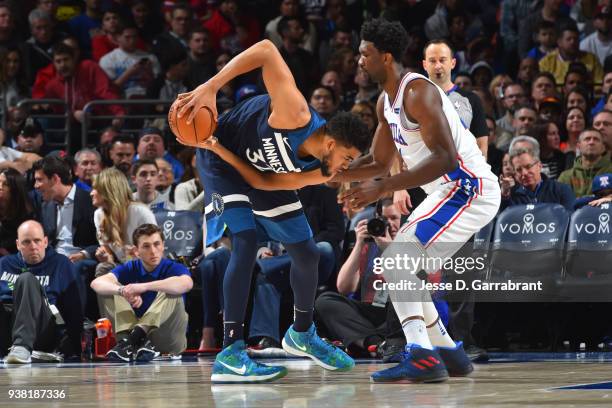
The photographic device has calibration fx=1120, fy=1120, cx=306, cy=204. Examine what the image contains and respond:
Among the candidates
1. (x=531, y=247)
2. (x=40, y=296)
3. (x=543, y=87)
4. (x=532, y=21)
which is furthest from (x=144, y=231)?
(x=532, y=21)

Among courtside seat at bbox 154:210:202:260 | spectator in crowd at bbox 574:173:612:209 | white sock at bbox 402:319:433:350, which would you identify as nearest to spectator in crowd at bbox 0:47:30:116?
courtside seat at bbox 154:210:202:260

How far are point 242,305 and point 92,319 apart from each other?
11.4 feet

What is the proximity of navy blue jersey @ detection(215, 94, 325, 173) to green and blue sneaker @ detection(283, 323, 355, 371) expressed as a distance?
92 centimetres

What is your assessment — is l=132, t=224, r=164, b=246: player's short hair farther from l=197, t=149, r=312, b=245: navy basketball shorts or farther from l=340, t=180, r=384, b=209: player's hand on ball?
l=340, t=180, r=384, b=209: player's hand on ball

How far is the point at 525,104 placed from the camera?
33.5 feet

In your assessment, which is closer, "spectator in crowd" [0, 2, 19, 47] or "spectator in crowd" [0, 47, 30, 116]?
"spectator in crowd" [0, 47, 30, 116]

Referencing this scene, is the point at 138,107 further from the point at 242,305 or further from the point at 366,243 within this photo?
the point at 242,305

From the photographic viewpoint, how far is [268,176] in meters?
5.84

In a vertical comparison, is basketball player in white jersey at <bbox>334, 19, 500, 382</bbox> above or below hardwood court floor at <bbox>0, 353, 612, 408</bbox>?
above

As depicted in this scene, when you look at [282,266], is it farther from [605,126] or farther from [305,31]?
[305,31]

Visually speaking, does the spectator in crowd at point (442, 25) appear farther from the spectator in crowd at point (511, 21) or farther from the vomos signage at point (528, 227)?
the vomos signage at point (528, 227)

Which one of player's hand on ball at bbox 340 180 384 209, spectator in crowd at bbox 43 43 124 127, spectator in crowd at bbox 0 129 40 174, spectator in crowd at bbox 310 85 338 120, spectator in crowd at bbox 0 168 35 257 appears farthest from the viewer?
spectator in crowd at bbox 43 43 124 127

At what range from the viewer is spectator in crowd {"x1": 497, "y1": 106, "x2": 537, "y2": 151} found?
9562mm

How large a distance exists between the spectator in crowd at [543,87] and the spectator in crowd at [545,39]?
1.13 meters
